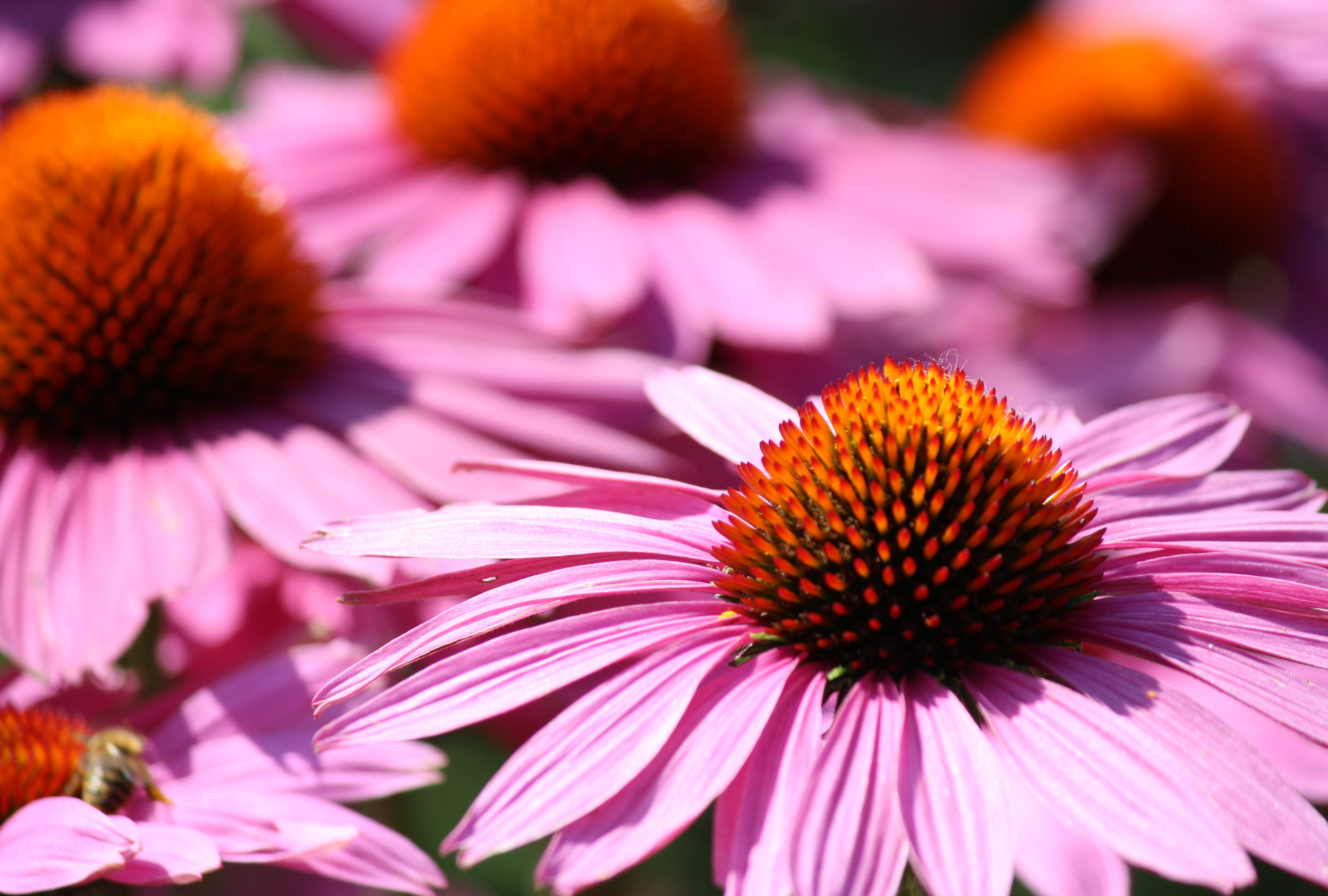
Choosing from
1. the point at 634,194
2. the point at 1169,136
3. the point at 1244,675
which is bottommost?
the point at 1244,675

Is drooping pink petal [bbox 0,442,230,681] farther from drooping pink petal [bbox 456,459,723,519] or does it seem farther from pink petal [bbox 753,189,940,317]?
pink petal [bbox 753,189,940,317]

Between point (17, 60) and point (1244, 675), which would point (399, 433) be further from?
point (17, 60)

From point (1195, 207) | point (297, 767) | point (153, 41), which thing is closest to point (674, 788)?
point (297, 767)

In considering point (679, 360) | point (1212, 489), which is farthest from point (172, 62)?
point (1212, 489)

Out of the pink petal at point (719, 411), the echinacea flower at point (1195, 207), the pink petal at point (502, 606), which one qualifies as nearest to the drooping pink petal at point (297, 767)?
the pink petal at point (502, 606)

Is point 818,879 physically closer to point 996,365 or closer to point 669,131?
point 669,131

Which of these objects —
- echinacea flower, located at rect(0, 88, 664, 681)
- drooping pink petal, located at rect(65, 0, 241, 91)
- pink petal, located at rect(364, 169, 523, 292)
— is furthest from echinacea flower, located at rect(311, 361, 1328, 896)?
drooping pink petal, located at rect(65, 0, 241, 91)
